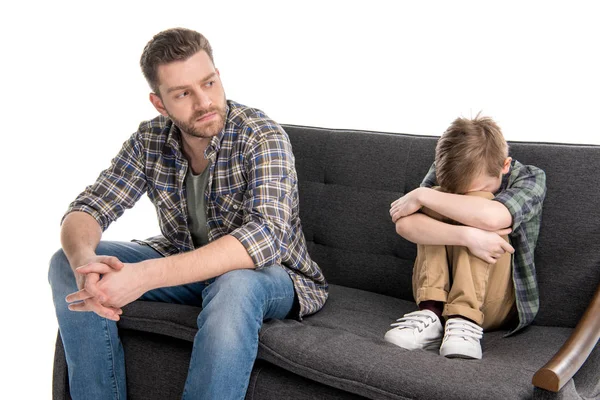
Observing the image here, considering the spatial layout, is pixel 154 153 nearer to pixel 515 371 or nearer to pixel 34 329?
pixel 515 371

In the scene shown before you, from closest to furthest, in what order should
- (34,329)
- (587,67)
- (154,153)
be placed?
(154,153) < (587,67) < (34,329)

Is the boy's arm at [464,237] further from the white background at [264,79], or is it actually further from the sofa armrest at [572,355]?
the white background at [264,79]

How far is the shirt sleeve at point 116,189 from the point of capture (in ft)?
7.39

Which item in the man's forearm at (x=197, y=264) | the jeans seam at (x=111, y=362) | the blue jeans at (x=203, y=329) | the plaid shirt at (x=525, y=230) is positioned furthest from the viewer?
the jeans seam at (x=111, y=362)

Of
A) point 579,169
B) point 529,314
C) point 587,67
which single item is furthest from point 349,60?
point 529,314

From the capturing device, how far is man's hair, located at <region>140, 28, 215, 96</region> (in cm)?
212

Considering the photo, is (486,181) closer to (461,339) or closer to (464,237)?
(464,237)

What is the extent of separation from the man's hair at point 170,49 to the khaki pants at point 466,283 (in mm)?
864

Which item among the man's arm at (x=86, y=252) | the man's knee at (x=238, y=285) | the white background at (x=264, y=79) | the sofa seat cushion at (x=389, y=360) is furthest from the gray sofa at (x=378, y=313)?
the white background at (x=264, y=79)

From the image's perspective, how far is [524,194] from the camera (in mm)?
1995

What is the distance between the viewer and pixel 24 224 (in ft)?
12.8

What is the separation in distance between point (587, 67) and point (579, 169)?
628 millimetres

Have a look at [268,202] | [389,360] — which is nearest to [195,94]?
[268,202]

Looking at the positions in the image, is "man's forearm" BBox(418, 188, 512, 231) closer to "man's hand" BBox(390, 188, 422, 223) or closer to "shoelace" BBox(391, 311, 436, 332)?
"man's hand" BBox(390, 188, 422, 223)
